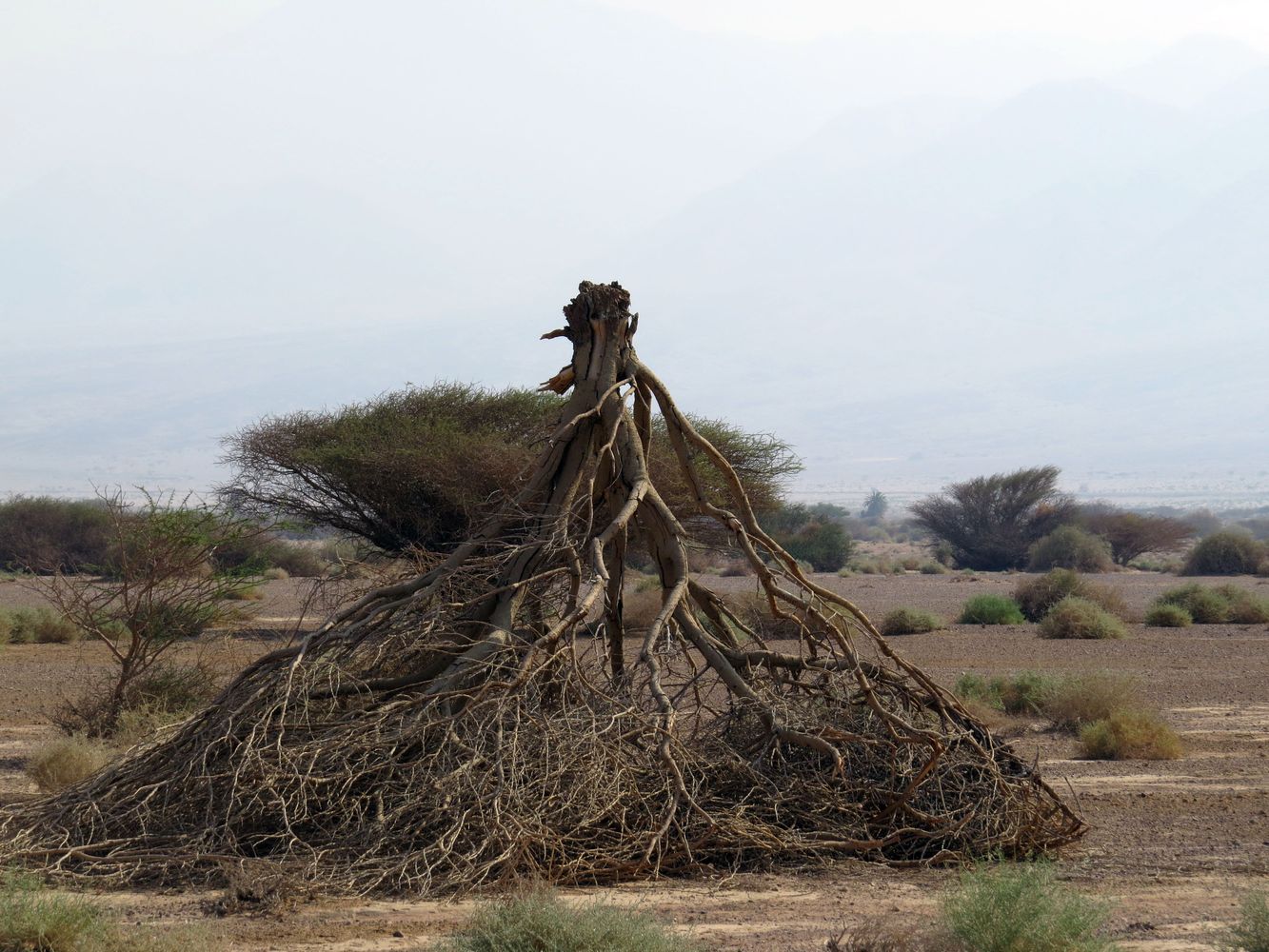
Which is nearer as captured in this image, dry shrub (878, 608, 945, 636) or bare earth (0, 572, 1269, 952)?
bare earth (0, 572, 1269, 952)

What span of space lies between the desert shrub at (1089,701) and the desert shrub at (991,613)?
12086mm

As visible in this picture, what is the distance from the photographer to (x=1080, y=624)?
21.0 meters

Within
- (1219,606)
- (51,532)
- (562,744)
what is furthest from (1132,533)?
(562,744)

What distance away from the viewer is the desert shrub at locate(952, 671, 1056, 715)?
494 inches

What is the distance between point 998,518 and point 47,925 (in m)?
45.1

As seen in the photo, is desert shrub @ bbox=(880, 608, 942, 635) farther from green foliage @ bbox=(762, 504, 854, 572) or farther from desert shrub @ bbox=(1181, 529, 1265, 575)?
desert shrub @ bbox=(1181, 529, 1265, 575)

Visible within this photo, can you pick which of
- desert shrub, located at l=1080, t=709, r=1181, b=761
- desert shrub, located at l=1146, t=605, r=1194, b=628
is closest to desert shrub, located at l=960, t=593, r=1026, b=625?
desert shrub, located at l=1146, t=605, r=1194, b=628

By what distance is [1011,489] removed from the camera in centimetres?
4778

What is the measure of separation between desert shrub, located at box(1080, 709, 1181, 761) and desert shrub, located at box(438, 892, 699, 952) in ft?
21.3

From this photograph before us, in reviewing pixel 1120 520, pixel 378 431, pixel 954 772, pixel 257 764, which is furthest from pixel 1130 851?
pixel 1120 520

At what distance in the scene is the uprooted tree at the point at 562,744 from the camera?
229 inches

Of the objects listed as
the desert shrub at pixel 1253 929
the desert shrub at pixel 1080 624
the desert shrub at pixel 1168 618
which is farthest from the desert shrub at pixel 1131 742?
the desert shrub at pixel 1168 618

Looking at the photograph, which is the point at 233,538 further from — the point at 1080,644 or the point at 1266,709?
the point at 1080,644

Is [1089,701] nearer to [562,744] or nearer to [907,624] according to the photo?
[562,744]
